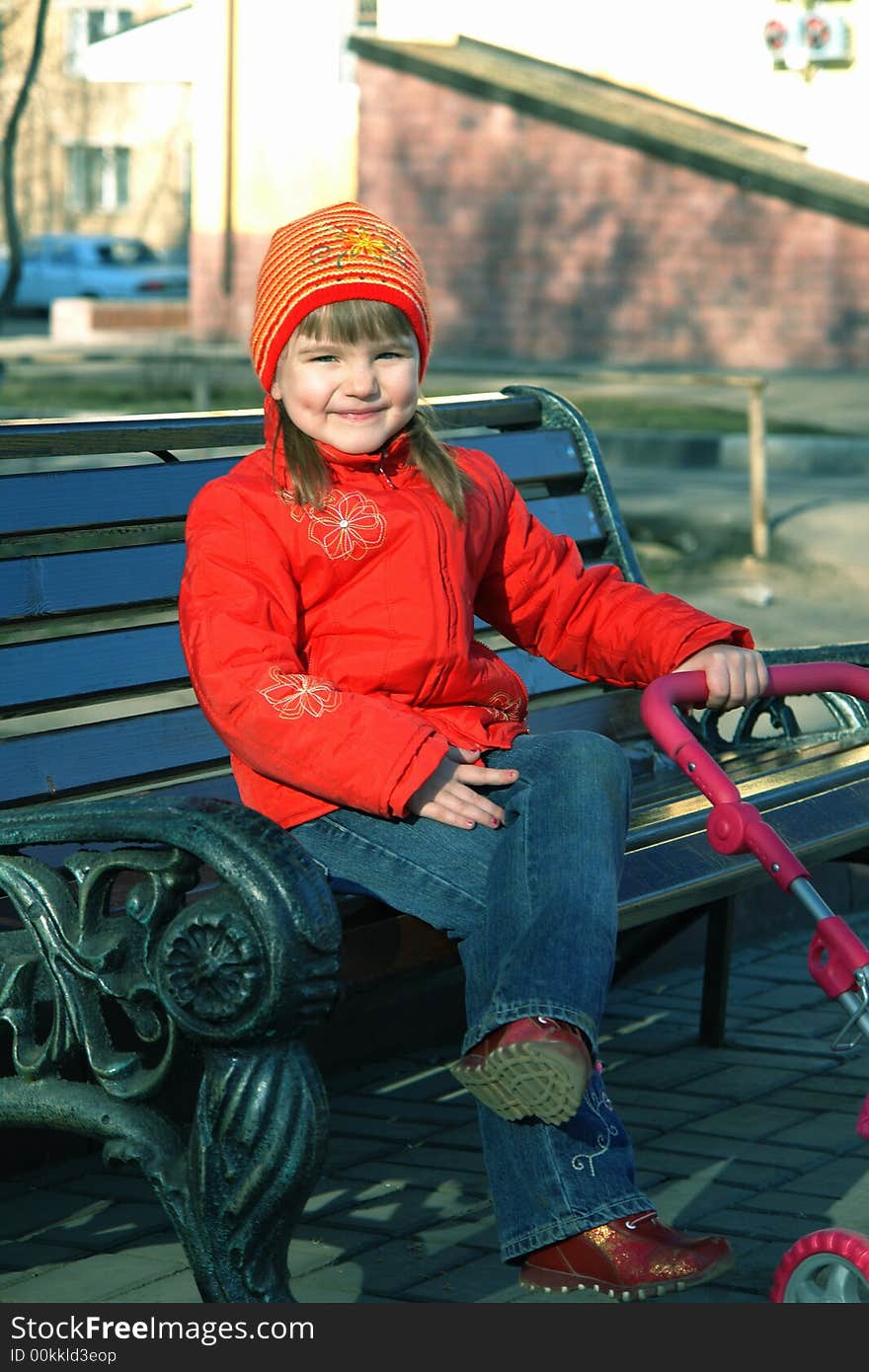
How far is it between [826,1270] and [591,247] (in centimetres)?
2412

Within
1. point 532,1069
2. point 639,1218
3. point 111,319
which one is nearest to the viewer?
point 532,1069

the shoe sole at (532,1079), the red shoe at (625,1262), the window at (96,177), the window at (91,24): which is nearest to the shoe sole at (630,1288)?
the red shoe at (625,1262)

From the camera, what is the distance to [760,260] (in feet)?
81.0

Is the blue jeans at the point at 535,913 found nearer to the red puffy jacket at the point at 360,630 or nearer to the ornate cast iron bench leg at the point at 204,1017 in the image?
the red puffy jacket at the point at 360,630

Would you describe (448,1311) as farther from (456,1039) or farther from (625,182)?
(625,182)

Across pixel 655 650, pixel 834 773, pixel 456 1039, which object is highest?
pixel 655 650

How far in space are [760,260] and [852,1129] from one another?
21783 mm

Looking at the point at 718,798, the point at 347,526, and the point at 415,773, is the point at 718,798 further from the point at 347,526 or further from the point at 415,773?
the point at 347,526

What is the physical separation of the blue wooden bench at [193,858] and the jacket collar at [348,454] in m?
0.53

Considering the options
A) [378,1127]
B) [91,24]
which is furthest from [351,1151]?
[91,24]

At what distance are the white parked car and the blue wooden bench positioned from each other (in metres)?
36.4

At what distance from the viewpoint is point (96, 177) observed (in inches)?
2143

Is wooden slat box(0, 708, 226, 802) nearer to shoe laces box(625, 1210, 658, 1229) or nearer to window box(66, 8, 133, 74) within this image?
shoe laces box(625, 1210, 658, 1229)

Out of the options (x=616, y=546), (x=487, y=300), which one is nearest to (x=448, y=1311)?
(x=616, y=546)
